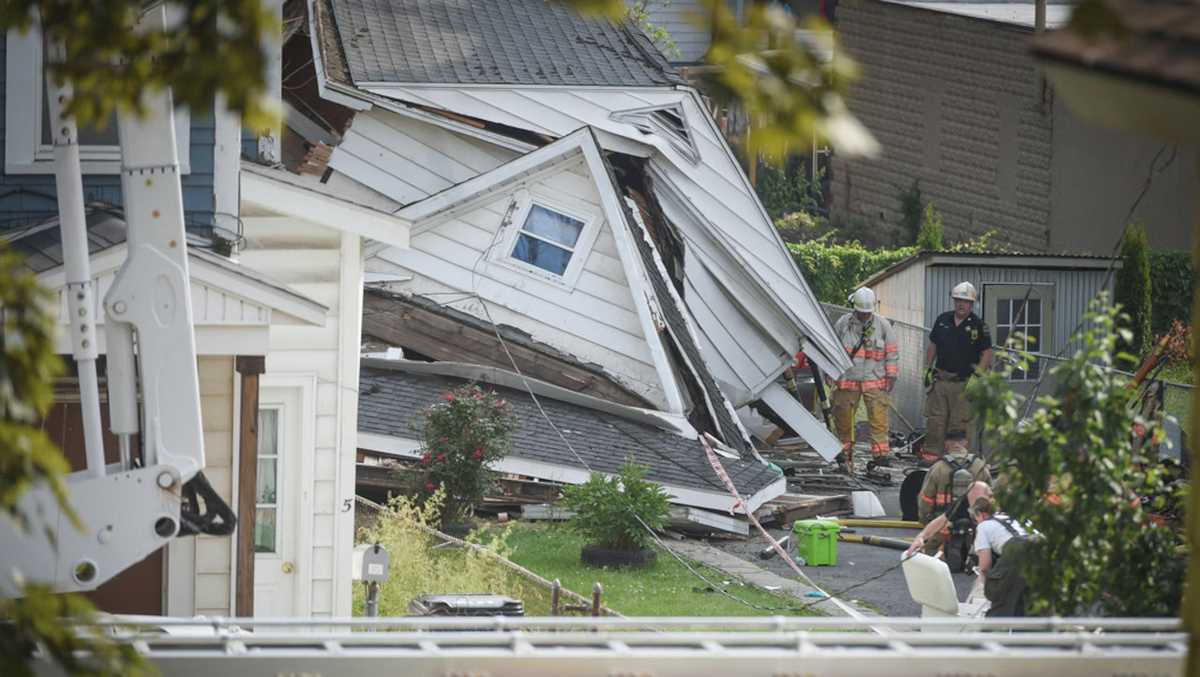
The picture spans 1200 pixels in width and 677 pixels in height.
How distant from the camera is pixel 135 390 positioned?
28.2ft

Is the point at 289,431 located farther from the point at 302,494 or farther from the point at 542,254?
the point at 542,254

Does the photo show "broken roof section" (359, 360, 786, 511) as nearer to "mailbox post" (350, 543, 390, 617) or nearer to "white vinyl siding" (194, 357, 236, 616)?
"white vinyl siding" (194, 357, 236, 616)

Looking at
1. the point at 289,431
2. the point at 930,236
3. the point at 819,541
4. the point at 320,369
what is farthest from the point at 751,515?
the point at 930,236

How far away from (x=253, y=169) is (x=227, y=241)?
85 centimetres

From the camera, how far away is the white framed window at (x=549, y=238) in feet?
61.0

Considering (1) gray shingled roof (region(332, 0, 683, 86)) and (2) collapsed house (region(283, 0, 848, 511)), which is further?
(1) gray shingled roof (region(332, 0, 683, 86))

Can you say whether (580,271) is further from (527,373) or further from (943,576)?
(943,576)

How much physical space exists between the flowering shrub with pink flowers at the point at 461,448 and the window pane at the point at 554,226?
3.13 meters

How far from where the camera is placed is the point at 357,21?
69.6 feet

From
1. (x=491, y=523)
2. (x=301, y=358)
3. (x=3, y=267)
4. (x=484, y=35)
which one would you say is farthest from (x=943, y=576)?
(x=484, y=35)

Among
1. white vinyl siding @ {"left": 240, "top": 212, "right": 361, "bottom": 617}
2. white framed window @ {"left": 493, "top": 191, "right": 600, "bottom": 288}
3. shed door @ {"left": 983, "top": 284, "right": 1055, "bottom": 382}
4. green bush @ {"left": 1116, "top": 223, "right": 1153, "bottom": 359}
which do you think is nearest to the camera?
white vinyl siding @ {"left": 240, "top": 212, "right": 361, "bottom": 617}

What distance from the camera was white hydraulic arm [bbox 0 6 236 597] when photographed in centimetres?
816

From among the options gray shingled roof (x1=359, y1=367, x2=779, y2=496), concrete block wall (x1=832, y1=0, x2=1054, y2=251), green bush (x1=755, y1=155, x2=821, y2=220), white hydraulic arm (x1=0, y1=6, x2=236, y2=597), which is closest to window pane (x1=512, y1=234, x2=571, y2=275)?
gray shingled roof (x1=359, y1=367, x2=779, y2=496)

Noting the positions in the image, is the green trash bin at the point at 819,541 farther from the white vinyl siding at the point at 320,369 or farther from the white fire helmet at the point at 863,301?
the white fire helmet at the point at 863,301
